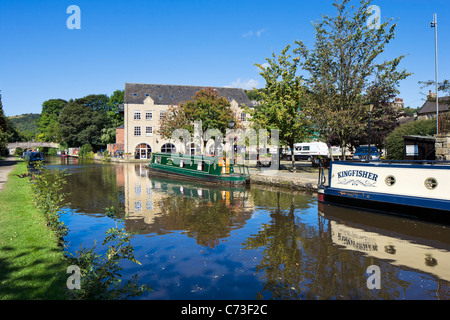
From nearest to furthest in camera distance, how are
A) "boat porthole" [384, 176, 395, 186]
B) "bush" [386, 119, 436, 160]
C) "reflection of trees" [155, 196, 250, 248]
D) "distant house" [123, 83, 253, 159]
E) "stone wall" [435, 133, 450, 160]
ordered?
"reflection of trees" [155, 196, 250, 248] < "boat porthole" [384, 176, 395, 186] < "stone wall" [435, 133, 450, 160] < "bush" [386, 119, 436, 160] < "distant house" [123, 83, 253, 159]

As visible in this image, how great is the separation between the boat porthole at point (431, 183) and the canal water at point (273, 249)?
1224 mm

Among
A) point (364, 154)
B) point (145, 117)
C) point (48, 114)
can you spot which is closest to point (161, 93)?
point (145, 117)

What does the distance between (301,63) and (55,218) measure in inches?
714

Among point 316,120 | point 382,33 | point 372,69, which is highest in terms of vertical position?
point 382,33

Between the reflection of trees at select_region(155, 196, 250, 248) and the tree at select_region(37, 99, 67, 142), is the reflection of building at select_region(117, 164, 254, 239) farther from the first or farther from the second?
the tree at select_region(37, 99, 67, 142)

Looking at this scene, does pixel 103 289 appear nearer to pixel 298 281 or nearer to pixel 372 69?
pixel 298 281

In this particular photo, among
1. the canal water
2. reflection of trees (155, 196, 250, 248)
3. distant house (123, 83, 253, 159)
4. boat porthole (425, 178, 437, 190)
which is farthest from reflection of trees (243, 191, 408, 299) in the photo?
distant house (123, 83, 253, 159)

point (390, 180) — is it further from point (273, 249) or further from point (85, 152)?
point (85, 152)

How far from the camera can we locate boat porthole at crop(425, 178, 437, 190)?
386 inches

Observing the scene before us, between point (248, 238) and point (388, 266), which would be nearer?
point (388, 266)

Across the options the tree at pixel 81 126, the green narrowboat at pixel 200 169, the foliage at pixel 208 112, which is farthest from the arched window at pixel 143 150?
the green narrowboat at pixel 200 169

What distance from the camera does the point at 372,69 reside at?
1916 cm

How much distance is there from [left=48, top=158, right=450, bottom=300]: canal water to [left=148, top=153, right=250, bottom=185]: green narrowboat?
242 inches
